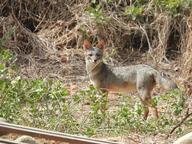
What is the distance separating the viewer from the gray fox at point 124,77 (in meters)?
9.20

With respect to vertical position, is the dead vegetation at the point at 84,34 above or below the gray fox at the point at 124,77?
above

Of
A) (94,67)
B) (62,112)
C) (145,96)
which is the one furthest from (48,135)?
(94,67)

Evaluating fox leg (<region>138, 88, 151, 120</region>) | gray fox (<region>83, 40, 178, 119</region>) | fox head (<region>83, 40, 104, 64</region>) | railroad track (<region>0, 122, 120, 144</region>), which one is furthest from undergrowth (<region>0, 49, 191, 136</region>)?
fox head (<region>83, 40, 104, 64</region>)

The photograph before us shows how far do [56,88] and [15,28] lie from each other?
5.58m

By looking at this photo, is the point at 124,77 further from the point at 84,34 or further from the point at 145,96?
the point at 84,34

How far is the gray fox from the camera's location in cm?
920

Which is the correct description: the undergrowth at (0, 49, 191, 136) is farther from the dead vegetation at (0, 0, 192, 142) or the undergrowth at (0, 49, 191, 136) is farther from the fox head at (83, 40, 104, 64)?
the dead vegetation at (0, 0, 192, 142)

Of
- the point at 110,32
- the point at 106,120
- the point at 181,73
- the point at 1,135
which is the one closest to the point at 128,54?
the point at 110,32

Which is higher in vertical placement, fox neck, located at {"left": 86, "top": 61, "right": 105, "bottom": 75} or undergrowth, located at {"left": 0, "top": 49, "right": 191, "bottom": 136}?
fox neck, located at {"left": 86, "top": 61, "right": 105, "bottom": 75}

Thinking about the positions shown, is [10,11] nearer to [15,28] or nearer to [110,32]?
[15,28]

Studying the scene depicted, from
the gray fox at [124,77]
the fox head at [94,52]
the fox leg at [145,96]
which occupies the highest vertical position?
the fox head at [94,52]

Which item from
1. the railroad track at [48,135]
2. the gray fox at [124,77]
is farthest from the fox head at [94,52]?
the railroad track at [48,135]

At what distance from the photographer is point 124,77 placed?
9.59 metres

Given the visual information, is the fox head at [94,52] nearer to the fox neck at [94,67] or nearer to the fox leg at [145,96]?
the fox neck at [94,67]
